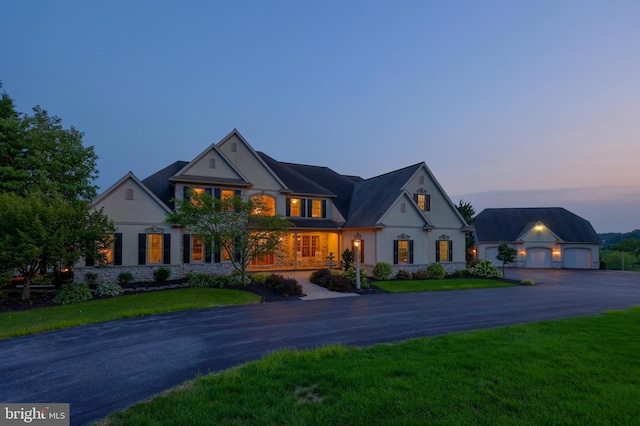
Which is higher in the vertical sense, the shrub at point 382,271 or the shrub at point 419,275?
the shrub at point 382,271

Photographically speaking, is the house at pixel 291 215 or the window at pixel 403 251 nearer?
the house at pixel 291 215

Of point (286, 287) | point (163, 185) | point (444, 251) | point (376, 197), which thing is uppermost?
point (163, 185)

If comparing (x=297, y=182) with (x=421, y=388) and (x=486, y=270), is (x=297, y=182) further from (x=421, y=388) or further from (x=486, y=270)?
(x=421, y=388)

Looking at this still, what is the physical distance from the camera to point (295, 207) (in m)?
26.2

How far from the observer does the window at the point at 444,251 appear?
25500 millimetres

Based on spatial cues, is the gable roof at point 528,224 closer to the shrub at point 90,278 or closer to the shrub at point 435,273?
the shrub at point 435,273

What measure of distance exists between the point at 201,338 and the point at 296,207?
59.1 ft

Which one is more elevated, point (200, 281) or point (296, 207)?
point (296, 207)

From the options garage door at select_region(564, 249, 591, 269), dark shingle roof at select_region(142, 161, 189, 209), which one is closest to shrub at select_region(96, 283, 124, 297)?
dark shingle roof at select_region(142, 161, 189, 209)

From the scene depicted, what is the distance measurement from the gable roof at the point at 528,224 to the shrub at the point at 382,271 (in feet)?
66.0

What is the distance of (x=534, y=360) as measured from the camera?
20.1ft

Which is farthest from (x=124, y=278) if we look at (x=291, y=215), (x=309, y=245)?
(x=309, y=245)

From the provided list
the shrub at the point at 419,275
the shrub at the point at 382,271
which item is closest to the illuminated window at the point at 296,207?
the shrub at the point at 382,271

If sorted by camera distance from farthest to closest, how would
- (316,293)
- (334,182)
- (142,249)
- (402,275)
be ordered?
1. (334,182)
2. (402,275)
3. (142,249)
4. (316,293)
